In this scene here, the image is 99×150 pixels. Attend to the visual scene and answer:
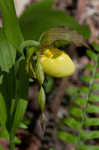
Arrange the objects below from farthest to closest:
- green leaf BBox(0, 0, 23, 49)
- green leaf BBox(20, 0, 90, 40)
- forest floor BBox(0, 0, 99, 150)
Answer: green leaf BBox(20, 0, 90, 40) < forest floor BBox(0, 0, 99, 150) < green leaf BBox(0, 0, 23, 49)

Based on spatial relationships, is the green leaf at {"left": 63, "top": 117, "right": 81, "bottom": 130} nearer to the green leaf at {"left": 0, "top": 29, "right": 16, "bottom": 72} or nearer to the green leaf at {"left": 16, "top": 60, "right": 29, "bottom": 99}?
the green leaf at {"left": 16, "top": 60, "right": 29, "bottom": 99}

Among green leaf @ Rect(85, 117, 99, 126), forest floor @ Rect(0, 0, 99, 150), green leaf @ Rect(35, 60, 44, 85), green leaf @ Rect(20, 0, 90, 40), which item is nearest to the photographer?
green leaf @ Rect(35, 60, 44, 85)

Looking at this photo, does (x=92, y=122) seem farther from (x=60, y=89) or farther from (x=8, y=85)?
(x=60, y=89)

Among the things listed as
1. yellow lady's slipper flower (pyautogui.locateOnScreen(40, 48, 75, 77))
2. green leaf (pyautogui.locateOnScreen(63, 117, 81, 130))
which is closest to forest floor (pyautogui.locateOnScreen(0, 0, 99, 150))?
green leaf (pyautogui.locateOnScreen(63, 117, 81, 130))

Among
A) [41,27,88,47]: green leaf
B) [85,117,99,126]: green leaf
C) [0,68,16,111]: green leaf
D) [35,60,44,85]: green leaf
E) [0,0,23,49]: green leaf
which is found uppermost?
[0,0,23,49]: green leaf

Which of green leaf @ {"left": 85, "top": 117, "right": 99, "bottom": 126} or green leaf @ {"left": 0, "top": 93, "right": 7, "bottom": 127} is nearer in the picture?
green leaf @ {"left": 0, "top": 93, "right": 7, "bottom": 127}

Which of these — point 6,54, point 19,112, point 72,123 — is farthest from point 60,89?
point 6,54

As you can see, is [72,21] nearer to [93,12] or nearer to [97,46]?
[97,46]
